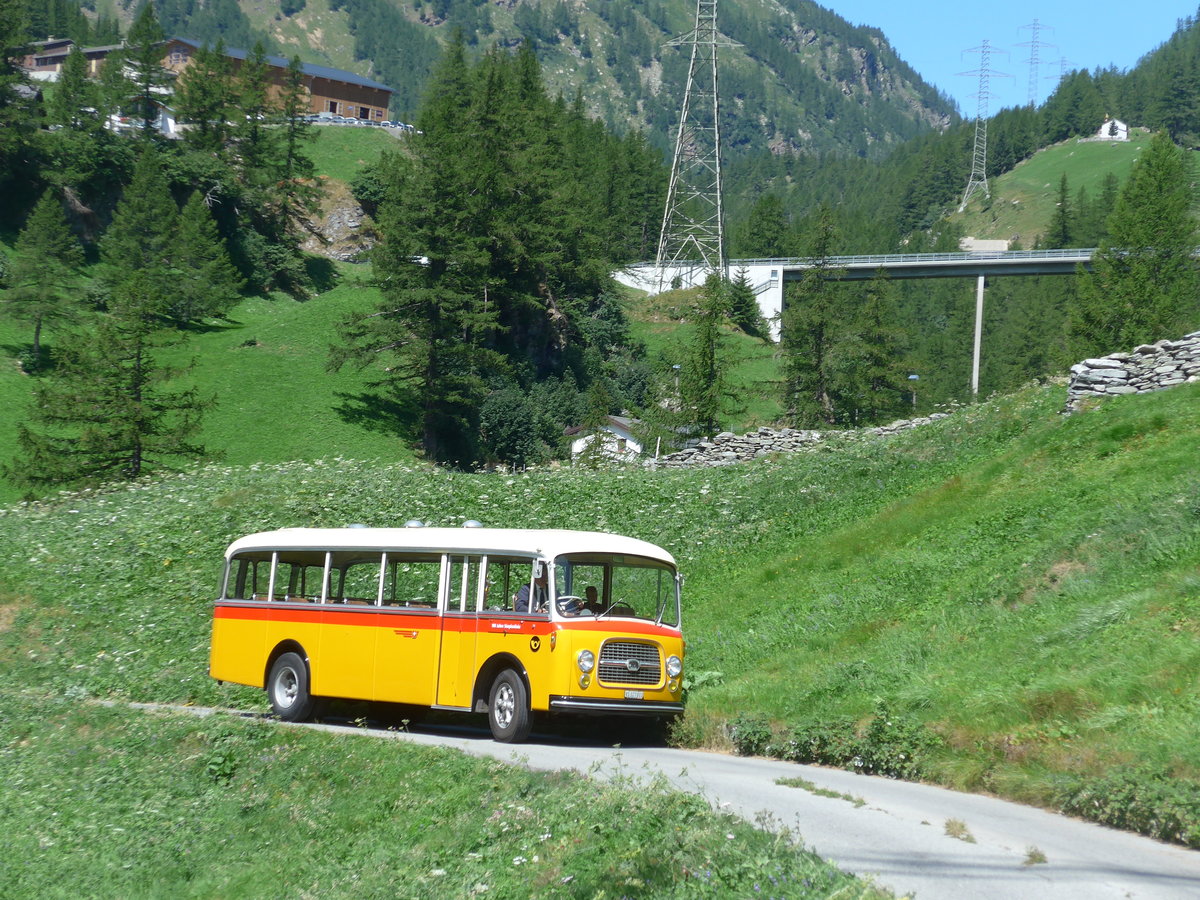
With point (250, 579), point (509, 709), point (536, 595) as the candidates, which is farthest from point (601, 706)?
point (250, 579)

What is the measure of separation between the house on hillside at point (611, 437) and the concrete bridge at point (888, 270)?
2963 cm

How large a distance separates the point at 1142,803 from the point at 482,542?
8.81 m

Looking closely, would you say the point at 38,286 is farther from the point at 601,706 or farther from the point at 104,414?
the point at 601,706

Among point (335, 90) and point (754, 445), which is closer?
point (754, 445)

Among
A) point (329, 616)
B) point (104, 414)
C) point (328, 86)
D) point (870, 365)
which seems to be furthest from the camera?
point (328, 86)

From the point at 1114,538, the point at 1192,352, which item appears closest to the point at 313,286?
the point at 1192,352

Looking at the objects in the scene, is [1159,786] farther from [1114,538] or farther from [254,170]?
[254,170]

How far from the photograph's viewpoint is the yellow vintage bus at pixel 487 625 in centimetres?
1515

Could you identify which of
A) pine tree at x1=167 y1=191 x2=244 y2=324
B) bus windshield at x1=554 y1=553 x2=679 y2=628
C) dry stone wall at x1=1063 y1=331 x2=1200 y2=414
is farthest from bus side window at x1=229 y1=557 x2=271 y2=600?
pine tree at x1=167 y1=191 x2=244 y2=324

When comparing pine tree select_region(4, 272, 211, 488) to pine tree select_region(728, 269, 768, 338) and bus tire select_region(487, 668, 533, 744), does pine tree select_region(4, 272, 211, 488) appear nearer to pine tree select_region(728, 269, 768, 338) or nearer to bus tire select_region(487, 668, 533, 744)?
bus tire select_region(487, 668, 533, 744)

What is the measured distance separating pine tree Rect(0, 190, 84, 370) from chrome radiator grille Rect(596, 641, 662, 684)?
5333 cm

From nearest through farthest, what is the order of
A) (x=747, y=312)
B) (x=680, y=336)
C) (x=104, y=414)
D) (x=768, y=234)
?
(x=104, y=414), (x=680, y=336), (x=747, y=312), (x=768, y=234)

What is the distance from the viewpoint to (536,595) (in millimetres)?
15398

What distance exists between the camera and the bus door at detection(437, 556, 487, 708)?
52.0ft
